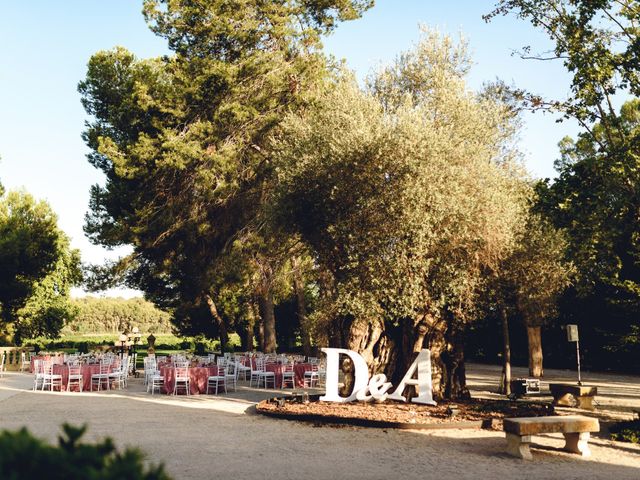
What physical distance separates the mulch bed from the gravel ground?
34 centimetres

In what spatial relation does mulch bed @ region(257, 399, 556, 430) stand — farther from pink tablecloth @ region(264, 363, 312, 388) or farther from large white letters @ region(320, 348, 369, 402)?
pink tablecloth @ region(264, 363, 312, 388)

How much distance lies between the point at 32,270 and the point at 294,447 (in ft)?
96.1

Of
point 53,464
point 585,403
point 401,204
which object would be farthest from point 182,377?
point 53,464

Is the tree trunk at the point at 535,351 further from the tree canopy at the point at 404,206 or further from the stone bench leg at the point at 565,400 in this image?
the tree canopy at the point at 404,206

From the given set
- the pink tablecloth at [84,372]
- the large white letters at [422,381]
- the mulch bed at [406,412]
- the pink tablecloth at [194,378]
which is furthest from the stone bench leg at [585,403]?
the pink tablecloth at [84,372]

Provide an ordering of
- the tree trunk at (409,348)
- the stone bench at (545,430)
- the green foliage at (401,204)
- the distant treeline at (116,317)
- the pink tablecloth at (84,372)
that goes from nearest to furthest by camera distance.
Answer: the stone bench at (545,430) < the green foliage at (401,204) < the tree trunk at (409,348) < the pink tablecloth at (84,372) < the distant treeline at (116,317)

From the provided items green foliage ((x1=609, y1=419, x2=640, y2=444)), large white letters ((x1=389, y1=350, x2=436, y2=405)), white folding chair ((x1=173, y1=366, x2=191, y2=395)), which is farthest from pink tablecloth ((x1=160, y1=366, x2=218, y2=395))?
green foliage ((x1=609, y1=419, x2=640, y2=444))

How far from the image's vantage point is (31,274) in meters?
33.9

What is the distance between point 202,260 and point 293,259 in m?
4.73

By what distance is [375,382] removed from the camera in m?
13.2

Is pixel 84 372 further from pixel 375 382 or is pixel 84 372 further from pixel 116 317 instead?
pixel 116 317

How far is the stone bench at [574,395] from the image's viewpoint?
1420 centimetres

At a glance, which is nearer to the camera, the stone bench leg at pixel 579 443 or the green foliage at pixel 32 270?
the stone bench leg at pixel 579 443

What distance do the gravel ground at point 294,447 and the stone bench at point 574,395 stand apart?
70 centimetres
